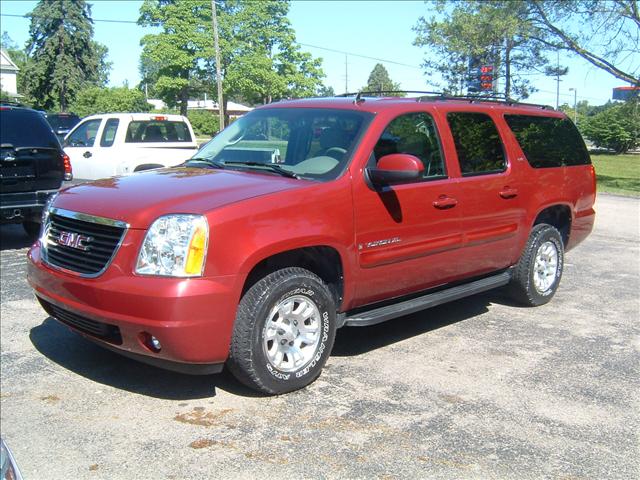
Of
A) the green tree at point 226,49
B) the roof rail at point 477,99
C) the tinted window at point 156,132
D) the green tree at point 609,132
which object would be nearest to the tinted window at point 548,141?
the roof rail at point 477,99

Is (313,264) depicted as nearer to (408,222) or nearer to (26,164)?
(408,222)

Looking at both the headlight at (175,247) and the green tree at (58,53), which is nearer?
the headlight at (175,247)

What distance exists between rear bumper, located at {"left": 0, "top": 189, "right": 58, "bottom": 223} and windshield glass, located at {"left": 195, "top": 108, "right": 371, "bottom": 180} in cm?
391

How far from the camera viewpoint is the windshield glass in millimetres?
4781

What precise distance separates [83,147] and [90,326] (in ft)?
31.0

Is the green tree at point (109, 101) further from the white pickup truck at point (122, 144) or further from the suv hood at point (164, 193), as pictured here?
the suv hood at point (164, 193)

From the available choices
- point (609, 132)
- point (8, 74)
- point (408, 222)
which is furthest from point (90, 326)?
point (8, 74)

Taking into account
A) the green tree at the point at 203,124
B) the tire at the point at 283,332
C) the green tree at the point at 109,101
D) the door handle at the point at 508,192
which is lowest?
the tire at the point at 283,332

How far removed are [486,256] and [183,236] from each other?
2984mm

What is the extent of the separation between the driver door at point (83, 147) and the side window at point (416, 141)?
868cm

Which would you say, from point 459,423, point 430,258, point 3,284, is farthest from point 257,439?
point 3,284

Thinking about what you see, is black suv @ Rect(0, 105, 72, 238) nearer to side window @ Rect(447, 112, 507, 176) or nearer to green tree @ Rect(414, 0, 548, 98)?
side window @ Rect(447, 112, 507, 176)

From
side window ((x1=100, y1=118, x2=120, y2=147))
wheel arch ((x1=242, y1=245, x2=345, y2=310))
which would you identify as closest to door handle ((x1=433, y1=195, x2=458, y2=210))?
wheel arch ((x1=242, y1=245, x2=345, y2=310))

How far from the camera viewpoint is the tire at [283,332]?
4.02m
